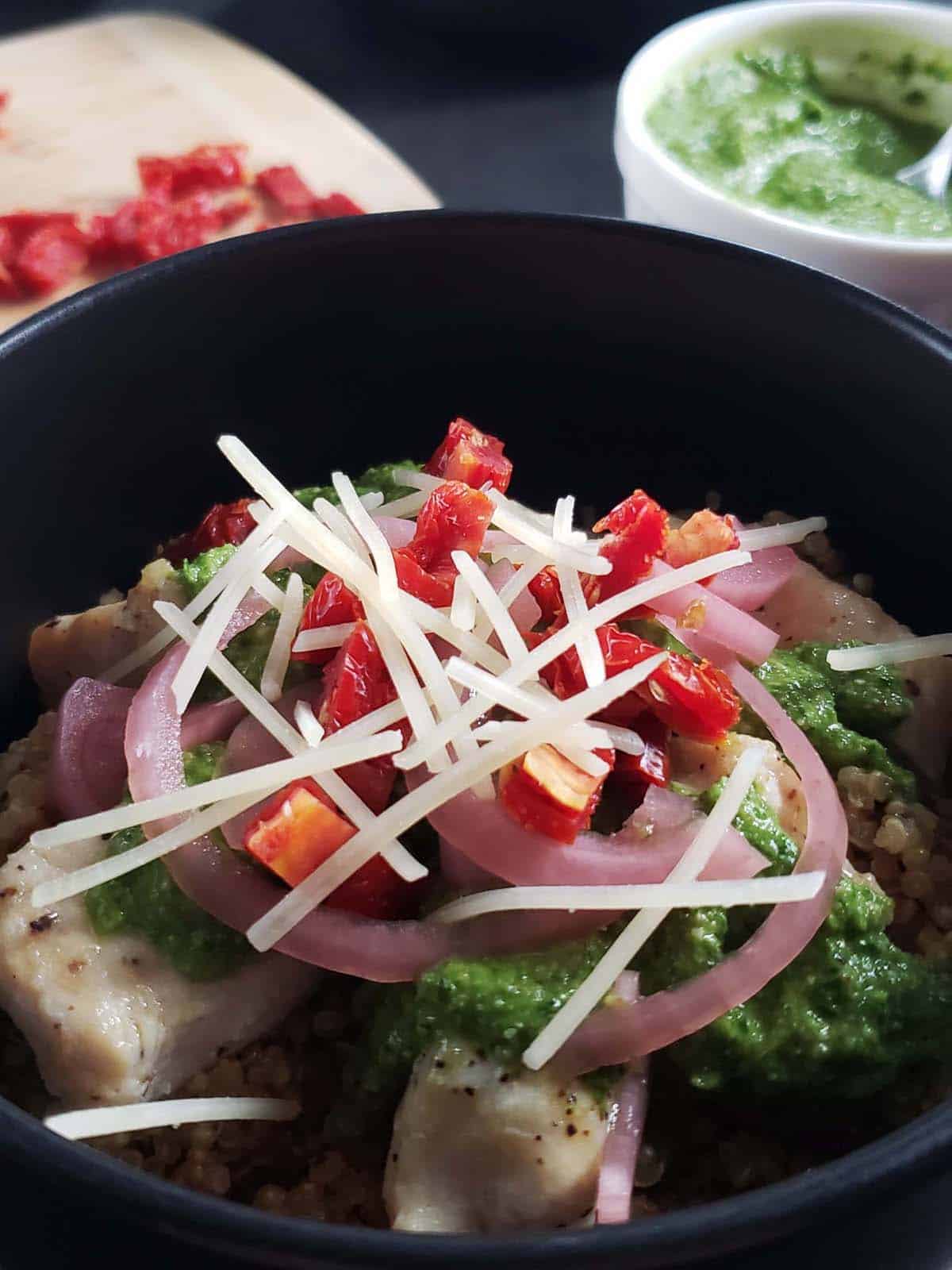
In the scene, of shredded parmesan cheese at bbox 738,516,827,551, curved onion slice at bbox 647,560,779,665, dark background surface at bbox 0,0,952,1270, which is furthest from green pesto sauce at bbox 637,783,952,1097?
dark background surface at bbox 0,0,952,1270

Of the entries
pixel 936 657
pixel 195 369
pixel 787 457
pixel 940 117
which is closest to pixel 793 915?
pixel 936 657

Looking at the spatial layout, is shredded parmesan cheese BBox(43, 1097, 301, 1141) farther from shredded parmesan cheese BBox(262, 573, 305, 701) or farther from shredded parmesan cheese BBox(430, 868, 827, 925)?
shredded parmesan cheese BBox(262, 573, 305, 701)

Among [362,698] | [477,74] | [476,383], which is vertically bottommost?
[477,74]

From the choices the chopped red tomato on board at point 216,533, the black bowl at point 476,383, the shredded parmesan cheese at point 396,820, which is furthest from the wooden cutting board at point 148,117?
the shredded parmesan cheese at point 396,820

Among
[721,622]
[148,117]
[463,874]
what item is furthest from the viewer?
[148,117]

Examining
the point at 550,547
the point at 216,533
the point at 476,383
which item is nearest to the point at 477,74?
the point at 476,383

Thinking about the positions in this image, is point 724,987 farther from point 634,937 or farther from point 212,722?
point 212,722
